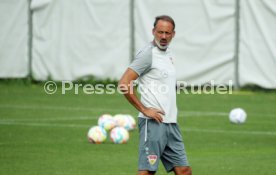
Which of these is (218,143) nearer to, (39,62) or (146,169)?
(146,169)

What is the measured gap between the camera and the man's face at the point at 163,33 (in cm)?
1012

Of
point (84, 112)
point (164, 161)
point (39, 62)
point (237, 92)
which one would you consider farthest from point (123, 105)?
point (164, 161)

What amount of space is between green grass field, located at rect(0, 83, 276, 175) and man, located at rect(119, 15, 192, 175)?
3150 millimetres

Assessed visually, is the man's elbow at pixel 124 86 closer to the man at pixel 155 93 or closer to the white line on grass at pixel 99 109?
the man at pixel 155 93

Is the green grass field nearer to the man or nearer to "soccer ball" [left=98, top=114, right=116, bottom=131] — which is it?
"soccer ball" [left=98, top=114, right=116, bottom=131]

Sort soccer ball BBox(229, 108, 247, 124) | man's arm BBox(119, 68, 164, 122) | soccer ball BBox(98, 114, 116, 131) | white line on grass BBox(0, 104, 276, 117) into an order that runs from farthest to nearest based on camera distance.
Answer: white line on grass BBox(0, 104, 276, 117) → soccer ball BBox(229, 108, 247, 124) → soccer ball BBox(98, 114, 116, 131) → man's arm BBox(119, 68, 164, 122)

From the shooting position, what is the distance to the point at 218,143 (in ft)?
55.2

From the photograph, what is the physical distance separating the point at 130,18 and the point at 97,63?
1.82 meters

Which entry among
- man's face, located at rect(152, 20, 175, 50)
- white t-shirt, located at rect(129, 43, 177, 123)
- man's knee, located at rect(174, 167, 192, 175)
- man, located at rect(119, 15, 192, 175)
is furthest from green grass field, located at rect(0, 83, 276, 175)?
man's face, located at rect(152, 20, 175, 50)

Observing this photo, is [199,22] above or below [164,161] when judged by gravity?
below

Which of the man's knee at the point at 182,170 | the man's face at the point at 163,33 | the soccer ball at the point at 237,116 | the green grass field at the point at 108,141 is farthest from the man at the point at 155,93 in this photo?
the soccer ball at the point at 237,116

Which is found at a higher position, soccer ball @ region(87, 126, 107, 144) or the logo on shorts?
the logo on shorts

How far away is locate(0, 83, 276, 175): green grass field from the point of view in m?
13.9

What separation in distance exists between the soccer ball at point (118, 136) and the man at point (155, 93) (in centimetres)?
641
